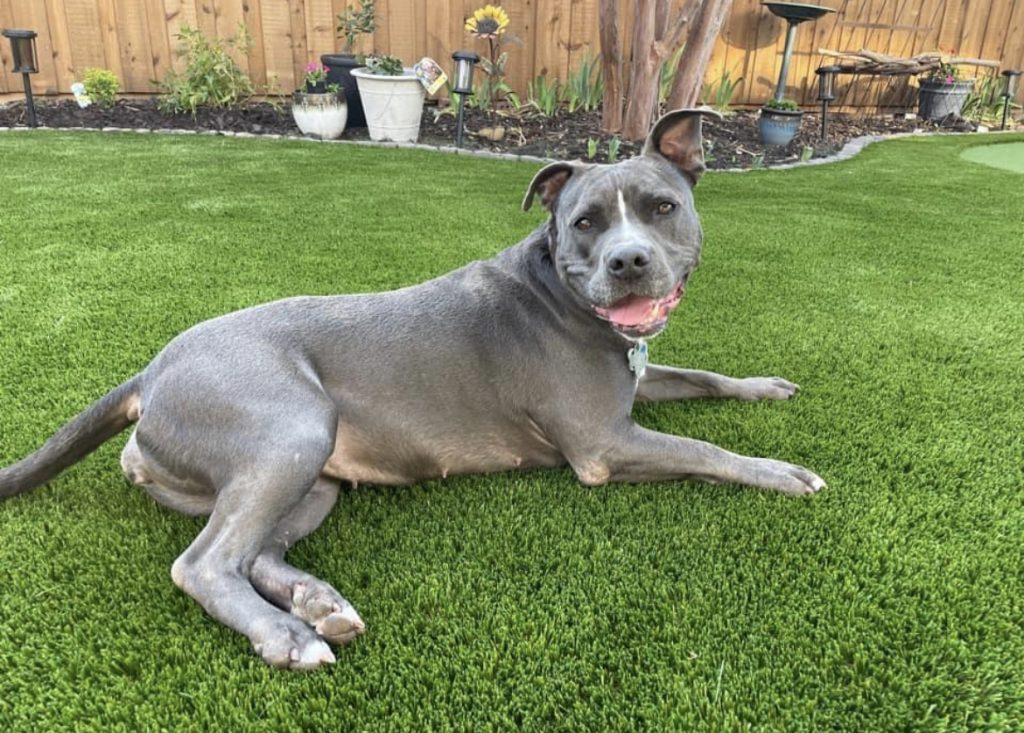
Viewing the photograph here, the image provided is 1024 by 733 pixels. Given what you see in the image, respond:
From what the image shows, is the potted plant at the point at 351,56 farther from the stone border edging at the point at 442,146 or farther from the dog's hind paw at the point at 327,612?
the dog's hind paw at the point at 327,612

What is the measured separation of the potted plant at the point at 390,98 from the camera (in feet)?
26.9

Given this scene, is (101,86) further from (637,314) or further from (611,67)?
(637,314)

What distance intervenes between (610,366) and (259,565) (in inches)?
49.9

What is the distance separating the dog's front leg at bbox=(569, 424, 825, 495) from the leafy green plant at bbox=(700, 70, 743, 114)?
846 cm

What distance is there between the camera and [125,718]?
1.63 metres

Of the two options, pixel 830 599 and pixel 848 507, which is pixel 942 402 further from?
pixel 830 599

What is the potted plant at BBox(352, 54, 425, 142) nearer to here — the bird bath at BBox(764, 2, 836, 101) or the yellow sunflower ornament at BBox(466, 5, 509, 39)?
the yellow sunflower ornament at BBox(466, 5, 509, 39)

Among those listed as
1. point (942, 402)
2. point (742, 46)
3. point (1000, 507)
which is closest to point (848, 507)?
point (1000, 507)

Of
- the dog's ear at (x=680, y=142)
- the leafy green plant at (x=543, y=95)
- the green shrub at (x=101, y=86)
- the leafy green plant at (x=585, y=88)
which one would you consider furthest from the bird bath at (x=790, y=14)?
the green shrub at (x=101, y=86)

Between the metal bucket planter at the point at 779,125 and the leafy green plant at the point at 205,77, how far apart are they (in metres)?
6.64

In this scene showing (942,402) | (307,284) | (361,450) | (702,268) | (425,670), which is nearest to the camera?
(425,670)

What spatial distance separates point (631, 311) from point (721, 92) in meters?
8.80

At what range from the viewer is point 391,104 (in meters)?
8.30

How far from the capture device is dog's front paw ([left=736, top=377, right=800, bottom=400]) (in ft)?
10.0
